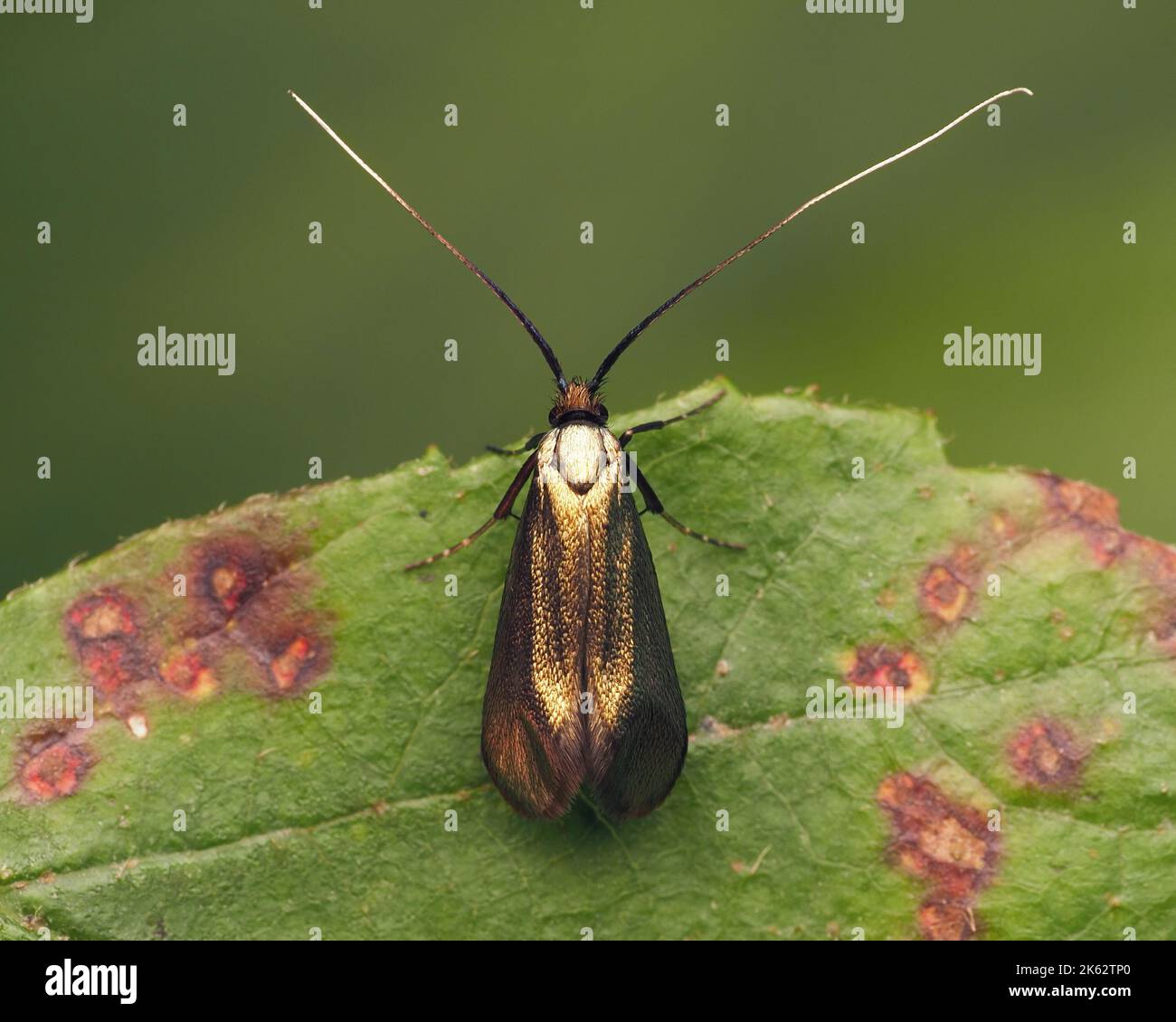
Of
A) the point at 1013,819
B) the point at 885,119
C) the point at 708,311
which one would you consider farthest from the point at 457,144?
the point at 1013,819

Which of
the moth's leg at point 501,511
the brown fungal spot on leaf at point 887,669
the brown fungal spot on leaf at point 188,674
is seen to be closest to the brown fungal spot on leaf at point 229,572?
the brown fungal spot on leaf at point 188,674

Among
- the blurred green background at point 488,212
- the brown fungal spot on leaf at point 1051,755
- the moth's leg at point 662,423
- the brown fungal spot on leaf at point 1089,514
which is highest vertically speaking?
the blurred green background at point 488,212

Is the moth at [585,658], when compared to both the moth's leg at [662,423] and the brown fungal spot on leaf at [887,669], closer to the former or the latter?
the moth's leg at [662,423]

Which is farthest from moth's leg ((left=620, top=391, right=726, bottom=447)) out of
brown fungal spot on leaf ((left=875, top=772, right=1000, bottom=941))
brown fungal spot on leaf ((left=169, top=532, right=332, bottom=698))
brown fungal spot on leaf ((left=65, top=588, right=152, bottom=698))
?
brown fungal spot on leaf ((left=65, top=588, right=152, bottom=698))

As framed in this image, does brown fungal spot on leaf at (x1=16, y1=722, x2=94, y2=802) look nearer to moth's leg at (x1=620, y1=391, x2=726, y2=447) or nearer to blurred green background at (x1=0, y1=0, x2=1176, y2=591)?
blurred green background at (x1=0, y1=0, x2=1176, y2=591)

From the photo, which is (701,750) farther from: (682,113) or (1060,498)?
(682,113)

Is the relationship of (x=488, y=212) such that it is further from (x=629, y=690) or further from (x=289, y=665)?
(x=629, y=690)

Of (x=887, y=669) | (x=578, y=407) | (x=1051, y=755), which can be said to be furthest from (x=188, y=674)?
(x=1051, y=755)

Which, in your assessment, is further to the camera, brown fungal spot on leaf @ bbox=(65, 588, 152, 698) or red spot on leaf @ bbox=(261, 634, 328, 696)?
red spot on leaf @ bbox=(261, 634, 328, 696)
